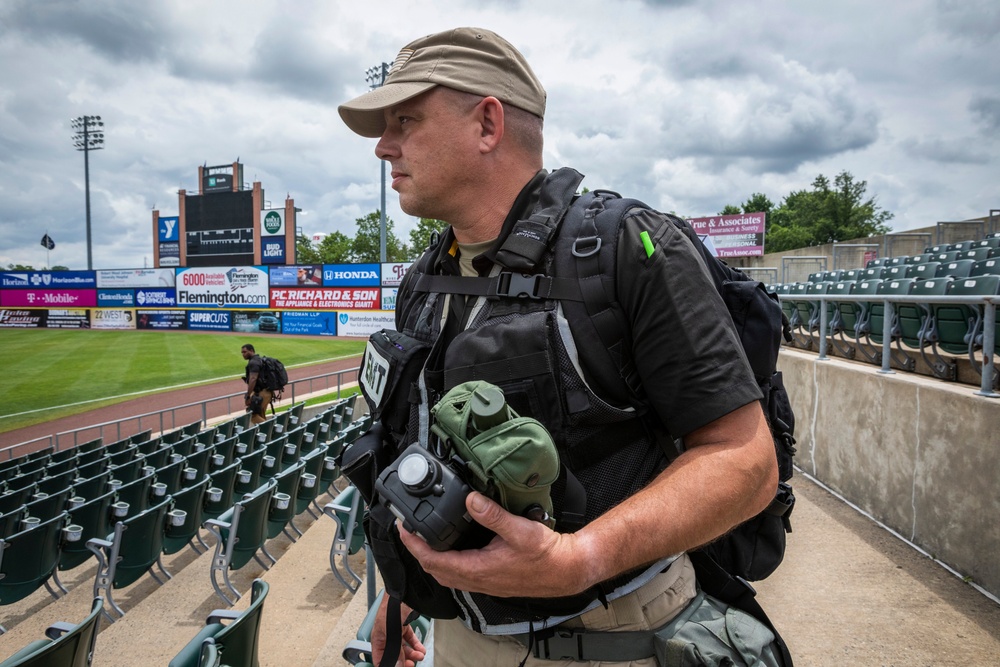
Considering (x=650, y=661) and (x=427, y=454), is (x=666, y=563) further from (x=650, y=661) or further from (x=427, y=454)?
(x=427, y=454)

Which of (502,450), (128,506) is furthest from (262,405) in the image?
(502,450)

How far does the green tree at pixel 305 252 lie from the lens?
7488 centimetres

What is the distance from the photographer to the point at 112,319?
45.1 meters

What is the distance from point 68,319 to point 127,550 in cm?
4949

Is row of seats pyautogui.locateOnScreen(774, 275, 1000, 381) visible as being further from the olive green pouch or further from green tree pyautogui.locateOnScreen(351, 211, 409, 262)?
green tree pyautogui.locateOnScreen(351, 211, 409, 262)

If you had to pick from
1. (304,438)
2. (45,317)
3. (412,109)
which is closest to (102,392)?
(304,438)

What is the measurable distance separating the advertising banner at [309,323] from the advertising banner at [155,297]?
10.0 meters

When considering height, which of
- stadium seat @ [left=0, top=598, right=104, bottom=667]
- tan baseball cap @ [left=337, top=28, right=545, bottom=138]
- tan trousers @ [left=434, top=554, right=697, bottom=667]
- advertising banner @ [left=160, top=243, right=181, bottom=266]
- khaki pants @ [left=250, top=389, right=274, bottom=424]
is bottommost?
khaki pants @ [left=250, top=389, right=274, bottom=424]

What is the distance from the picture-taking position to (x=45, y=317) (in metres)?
45.8

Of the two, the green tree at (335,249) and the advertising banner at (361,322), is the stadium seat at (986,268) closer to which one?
the advertising banner at (361,322)

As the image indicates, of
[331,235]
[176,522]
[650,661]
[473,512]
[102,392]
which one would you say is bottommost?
[102,392]

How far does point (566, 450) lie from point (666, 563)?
34 centimetres

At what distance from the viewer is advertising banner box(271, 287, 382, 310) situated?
122ft

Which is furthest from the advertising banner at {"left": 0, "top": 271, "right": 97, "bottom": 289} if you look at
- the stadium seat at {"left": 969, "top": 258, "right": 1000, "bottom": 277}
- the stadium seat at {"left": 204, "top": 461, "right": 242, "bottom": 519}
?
the stadium seat at {"left": 969, "top": 258, "right": 1000, "bottom": 277}
